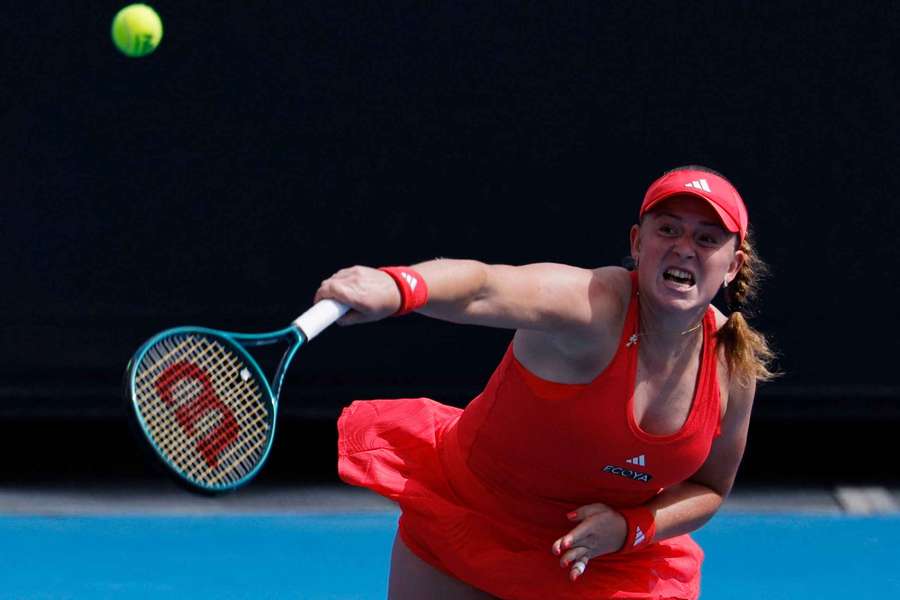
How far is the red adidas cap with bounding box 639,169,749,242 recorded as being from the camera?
246 cm

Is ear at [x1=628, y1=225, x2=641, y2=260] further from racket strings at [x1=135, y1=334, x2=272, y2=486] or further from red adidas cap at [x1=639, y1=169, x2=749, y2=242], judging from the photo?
racket strings at [x1=135, y1=334, x2=272, y2=486]

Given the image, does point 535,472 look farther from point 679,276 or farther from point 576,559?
point 679,276

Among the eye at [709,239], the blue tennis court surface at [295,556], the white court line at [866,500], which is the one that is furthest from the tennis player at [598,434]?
the white court line at [866,500]

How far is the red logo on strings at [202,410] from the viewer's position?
216 cm

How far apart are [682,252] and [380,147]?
9.08ft

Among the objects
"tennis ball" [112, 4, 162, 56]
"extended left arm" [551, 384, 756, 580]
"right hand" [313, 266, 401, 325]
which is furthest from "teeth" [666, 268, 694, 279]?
"tennis ball" [112, 4, 162, 56]

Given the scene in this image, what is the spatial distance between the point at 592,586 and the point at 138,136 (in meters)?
2.96

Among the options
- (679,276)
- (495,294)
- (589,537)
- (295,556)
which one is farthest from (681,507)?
(295,556)

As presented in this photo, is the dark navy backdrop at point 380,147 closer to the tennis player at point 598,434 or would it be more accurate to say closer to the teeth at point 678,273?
the tennis player at point 598,434

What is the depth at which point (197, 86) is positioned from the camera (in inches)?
200

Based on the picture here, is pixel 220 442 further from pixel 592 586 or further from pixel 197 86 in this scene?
pixel 197 86

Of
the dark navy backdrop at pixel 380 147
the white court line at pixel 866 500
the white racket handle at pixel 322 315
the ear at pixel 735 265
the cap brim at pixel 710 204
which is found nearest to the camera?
the white racket handle at pixel 322 315

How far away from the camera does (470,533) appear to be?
2.72 metres

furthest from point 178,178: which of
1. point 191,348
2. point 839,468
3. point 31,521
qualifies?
point 191,348
